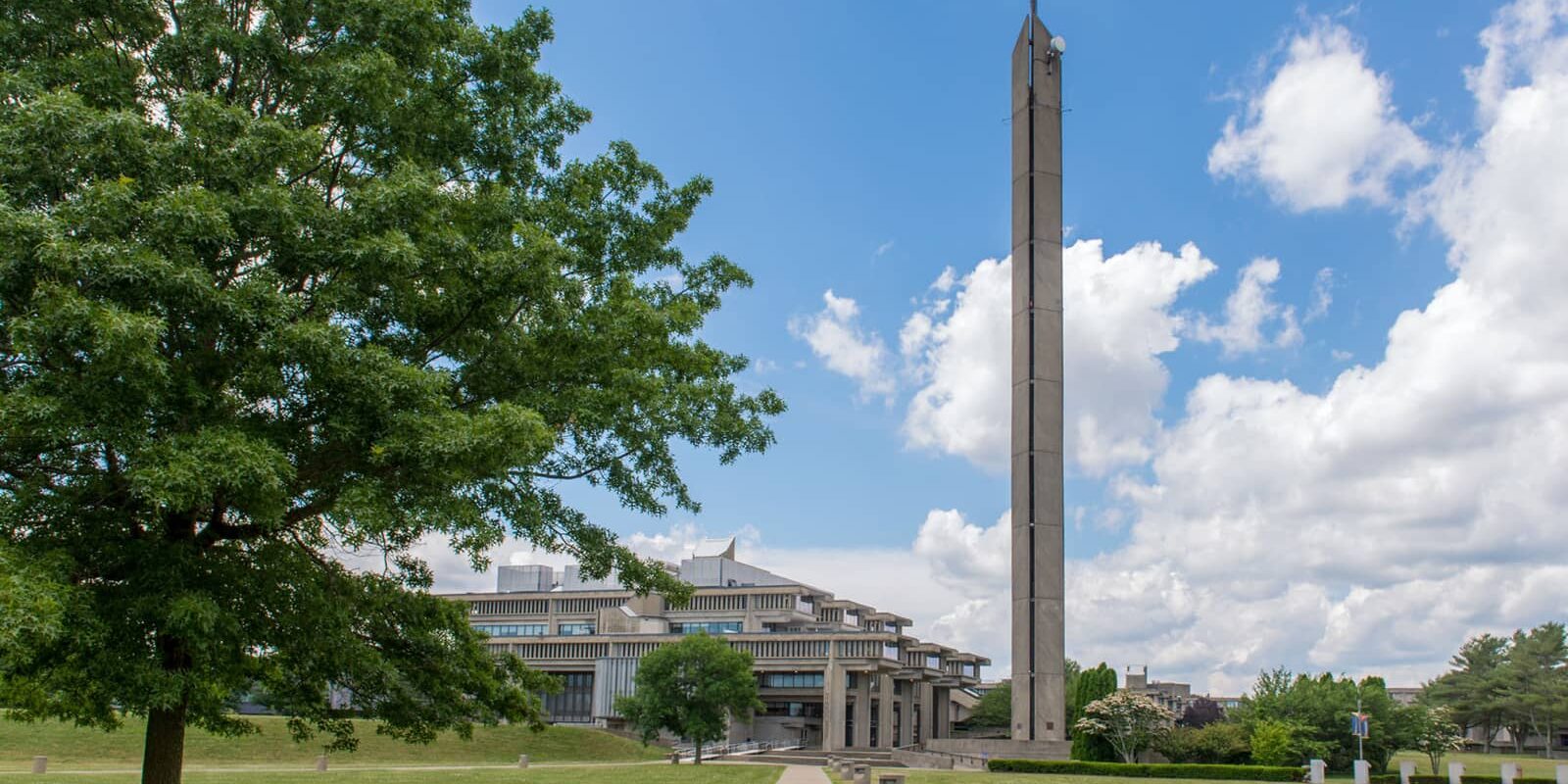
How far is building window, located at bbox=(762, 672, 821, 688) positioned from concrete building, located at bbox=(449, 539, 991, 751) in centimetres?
10

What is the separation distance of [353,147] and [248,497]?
5464 millimetres

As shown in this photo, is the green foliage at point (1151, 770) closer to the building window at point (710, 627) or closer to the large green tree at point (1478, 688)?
the building window at point (710, 627)

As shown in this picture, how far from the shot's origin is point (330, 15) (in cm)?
1586

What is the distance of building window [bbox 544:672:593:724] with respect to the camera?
95562 mm

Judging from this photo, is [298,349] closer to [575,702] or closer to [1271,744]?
[1271,744]

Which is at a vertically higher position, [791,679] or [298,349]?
[298,349]

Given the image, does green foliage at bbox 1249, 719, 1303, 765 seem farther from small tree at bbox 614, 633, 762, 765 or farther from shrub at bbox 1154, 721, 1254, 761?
small tree at bbox 614, 633, 762, 765

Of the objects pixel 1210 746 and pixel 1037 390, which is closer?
pixel 1210 746

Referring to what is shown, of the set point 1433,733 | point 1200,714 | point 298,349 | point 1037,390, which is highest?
point 1037,390

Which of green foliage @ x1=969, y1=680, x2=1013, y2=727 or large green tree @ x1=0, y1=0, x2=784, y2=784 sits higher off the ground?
large green tree @ x1=0, y1=0, x2=784, y2=784

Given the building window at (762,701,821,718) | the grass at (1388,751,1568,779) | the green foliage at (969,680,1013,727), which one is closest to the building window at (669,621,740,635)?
the building window at (762,701,821,718)

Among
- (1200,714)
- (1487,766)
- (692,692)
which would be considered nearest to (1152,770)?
(692,692)

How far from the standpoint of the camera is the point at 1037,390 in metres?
63.2

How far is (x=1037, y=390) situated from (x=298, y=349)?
54.1 m
